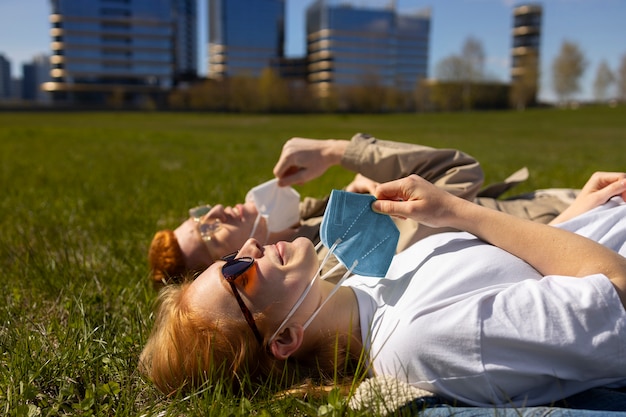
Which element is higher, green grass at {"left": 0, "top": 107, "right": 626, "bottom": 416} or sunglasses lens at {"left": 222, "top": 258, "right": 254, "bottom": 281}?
sunglasses lens at {"left": 222, "top": 258, "right": 254, "bottom": 281}

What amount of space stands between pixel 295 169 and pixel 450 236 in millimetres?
1168

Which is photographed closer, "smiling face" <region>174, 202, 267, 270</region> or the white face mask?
"smiling face" <region>174, 202, 267, 270</region>

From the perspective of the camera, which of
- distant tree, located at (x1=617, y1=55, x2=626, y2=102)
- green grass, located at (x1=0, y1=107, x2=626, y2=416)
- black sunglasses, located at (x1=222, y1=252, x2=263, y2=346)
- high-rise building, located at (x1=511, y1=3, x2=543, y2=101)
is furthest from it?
high-rise building, located at (x1=511, y1=3, x2=543, y2=101)

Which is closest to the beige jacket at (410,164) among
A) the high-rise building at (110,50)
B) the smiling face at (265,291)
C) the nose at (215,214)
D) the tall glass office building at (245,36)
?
the nose at (215,214)

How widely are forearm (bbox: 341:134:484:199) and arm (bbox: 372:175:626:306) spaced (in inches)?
35.8

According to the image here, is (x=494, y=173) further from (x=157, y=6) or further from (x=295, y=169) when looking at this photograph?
(x=157, y=6)

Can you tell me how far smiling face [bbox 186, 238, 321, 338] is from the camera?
72.4 inches

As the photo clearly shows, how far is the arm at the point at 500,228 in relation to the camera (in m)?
1.78

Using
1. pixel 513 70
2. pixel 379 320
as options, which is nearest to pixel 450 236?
pixel 379 320

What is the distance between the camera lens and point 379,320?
1900 millimetres

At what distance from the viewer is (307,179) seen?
9.85ft

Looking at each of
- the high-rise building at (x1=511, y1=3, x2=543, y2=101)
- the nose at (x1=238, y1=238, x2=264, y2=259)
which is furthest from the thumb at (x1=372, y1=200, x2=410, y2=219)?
the high-rise building at (x1=511, y1=3, x2=543, y2=101)

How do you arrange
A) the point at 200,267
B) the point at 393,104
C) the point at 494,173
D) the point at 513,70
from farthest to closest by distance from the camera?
the point at 513,70, the point at 393,104, the point at 494,173, the point at 200,267

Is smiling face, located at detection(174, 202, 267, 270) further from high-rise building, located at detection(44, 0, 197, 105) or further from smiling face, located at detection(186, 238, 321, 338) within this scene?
high-rise building, located at detection(44, 0, 197, 105)
